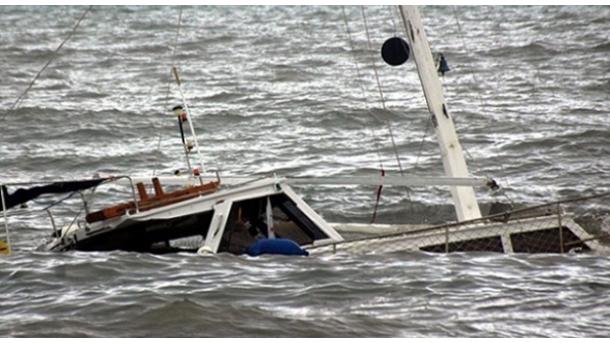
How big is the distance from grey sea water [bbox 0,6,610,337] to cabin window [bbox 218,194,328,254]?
839 millimetres

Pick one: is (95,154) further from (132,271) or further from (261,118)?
(132,271)

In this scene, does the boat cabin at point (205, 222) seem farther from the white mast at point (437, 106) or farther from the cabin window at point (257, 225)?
the white mast at point (437, 106)

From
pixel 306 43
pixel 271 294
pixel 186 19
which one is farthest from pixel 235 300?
pixel 186 19

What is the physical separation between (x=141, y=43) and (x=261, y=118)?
1867 cm

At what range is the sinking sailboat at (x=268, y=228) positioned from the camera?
18.3 meters

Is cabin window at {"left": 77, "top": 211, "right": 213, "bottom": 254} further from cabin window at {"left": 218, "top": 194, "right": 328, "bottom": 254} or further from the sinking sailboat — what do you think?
cabin window at {"left": 218, "top": 194, "right": 328, "bottom": 254}

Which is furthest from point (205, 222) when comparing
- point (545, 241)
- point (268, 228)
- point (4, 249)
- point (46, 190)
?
point (545, 241)

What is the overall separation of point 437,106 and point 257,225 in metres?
3.12

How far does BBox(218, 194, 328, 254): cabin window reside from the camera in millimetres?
18578

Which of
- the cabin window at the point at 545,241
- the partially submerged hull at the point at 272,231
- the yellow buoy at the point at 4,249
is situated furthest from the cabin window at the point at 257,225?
the yellow buoy at the point at 4,249

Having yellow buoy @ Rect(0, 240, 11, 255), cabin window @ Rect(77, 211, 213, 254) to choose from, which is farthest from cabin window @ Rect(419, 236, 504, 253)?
yellow buoy @ Rect(0, 240, 11, 255)

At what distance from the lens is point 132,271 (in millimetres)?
17188

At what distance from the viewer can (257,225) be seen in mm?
18859

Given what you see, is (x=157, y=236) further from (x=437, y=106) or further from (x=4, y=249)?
(x=437, y=106)
